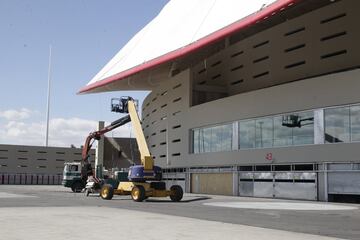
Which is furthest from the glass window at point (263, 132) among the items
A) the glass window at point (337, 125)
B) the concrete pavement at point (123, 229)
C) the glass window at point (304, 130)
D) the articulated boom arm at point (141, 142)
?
the concrete pavement at point (123, 229)

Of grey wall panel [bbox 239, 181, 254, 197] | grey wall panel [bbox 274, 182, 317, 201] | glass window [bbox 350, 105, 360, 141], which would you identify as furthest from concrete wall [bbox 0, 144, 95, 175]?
glass window [bbox 350, 105, 360, 141]

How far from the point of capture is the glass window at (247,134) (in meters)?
37.4

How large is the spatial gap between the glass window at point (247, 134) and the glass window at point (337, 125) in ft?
23.5

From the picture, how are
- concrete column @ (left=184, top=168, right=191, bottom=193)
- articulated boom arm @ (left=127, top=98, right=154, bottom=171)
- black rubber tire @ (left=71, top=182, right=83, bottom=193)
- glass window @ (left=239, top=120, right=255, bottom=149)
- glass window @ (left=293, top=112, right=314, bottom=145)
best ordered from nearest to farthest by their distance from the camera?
articulated boom arm @ (left=127, top=98, right=154, bottom=171) < glass window @ (left=293, top=112, right=314, bottom=145) < glass window @ (left=239, top=120, right=255, bottom=149) < black rubber tire @ (left=71, top=182, right=83, bottom=193) < concrete column @ (left=184, top=168, right=191, bottom=193)

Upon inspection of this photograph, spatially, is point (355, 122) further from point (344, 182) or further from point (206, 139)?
point (206, 139)

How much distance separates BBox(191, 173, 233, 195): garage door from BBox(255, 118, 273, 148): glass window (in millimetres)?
4424

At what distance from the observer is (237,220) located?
17.3m

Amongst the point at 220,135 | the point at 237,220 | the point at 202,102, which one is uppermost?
the point at 202,102

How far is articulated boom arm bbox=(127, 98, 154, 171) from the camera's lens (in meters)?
30.4

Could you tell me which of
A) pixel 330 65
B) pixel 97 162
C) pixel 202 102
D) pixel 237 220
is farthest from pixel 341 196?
pixel 97 162

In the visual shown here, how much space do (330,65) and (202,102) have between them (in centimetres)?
1538

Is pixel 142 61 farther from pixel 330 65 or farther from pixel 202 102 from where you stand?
pixel 330 65

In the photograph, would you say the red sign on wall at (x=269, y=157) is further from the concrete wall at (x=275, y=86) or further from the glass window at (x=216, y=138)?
the glass window at (x=216, y=138)

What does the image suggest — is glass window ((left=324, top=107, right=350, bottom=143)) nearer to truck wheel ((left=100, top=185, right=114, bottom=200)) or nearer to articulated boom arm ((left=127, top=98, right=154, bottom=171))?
articulated boom arm ((left=127, top=98, right=154, bottom=171))
